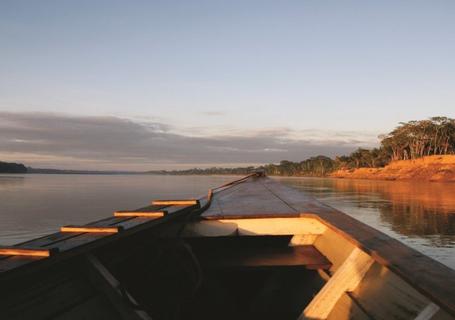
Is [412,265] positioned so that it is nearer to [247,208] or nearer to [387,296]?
[387,296]

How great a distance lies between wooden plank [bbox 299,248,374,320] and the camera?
9.39ft

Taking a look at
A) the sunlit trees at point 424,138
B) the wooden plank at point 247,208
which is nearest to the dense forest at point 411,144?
the sunlit trees at point 424,138

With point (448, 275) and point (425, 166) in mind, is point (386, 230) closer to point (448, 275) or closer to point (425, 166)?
point (448, 275)

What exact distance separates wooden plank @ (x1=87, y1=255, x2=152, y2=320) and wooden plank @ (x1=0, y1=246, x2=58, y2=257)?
337mm

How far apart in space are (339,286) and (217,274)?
7.69ft

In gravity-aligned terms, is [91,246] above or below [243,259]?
above

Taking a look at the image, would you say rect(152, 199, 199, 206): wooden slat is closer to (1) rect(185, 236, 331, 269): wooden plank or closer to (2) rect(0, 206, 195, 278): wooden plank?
(1) rect(185, 236, 331, 269): wooden plank

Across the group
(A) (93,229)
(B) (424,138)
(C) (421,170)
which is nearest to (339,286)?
(A) (93,229)

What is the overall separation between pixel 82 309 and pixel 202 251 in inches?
115

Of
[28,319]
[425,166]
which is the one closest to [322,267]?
[28,319]

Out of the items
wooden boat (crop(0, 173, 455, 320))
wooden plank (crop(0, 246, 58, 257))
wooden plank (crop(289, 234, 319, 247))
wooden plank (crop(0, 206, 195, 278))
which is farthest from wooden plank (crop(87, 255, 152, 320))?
wooden plank (crop(289, 234, 319, 247))

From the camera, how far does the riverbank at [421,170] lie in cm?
6900

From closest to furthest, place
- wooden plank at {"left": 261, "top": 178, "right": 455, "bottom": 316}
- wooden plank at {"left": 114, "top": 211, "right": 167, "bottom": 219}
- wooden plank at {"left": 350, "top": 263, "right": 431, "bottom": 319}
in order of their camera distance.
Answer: wooden plank at {"left": 261, "top": 178, "right": 455, "bottom": 316}, wooden plank at {"left": 350, "top": 263, "right": 431, "bottom": 319}, wooden plank at {"left": 114, "top": 211, "right": 167, "bottom": 219}

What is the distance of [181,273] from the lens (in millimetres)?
3500
